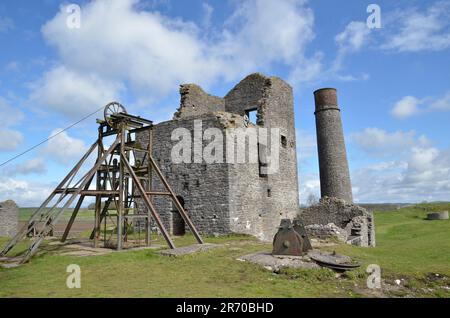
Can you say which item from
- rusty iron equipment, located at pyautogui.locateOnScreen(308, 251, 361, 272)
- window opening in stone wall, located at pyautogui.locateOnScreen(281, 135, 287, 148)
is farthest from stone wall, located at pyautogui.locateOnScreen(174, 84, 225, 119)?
rusty iron equipment, located at pyautogui.locateOnScreen(308, 251, 361, 272)

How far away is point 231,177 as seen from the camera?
1523 cm

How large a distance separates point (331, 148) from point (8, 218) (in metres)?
23.7

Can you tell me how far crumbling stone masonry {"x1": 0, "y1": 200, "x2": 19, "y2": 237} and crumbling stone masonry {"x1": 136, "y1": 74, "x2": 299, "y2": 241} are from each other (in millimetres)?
10779

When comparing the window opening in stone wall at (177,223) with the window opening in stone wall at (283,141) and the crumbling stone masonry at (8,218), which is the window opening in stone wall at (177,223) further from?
the crumbling stone masonry at (8,218)

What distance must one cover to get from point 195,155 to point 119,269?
9029mm

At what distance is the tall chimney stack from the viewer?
84.3 feet

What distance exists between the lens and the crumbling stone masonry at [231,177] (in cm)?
1529

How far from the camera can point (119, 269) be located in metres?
7.66

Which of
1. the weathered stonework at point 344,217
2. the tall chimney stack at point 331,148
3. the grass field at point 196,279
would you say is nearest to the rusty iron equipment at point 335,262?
the grass field at point 196,279

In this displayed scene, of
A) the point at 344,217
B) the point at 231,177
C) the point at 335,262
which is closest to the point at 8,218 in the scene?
the point at 231,177

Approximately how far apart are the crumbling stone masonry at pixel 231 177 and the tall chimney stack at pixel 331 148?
6103 millimetres
